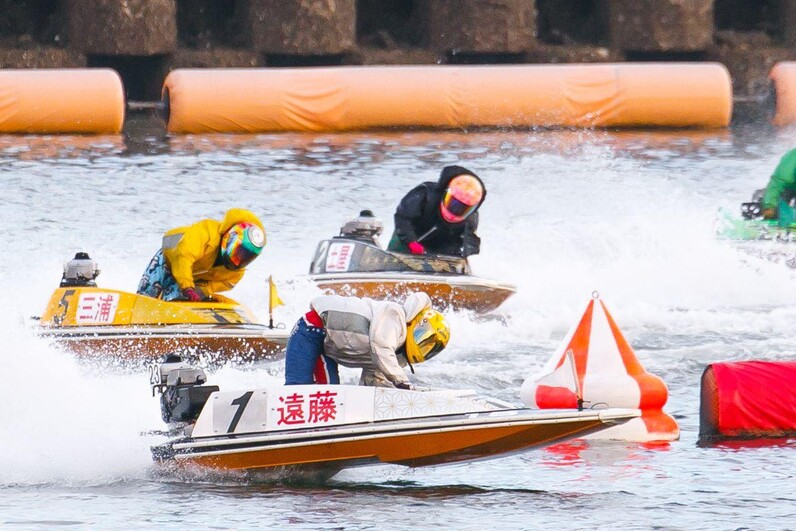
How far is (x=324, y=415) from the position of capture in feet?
27.5

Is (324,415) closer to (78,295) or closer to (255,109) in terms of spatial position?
(78,295)

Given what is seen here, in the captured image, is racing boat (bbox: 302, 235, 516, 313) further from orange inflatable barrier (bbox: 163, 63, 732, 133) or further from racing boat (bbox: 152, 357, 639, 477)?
orange inflatable barrier (bbox: 163, 63, 732, 133)

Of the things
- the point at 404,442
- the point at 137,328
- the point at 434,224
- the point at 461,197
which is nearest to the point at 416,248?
the point at 434,224

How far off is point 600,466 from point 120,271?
726 centimetres

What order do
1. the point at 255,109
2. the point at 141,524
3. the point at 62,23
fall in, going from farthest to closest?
1. the point at 62,23
2. the point at 255,109
3. the point at 141,524

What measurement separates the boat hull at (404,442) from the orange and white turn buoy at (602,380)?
1.18 meters

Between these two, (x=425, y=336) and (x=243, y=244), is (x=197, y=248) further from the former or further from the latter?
(x=425, y=336)

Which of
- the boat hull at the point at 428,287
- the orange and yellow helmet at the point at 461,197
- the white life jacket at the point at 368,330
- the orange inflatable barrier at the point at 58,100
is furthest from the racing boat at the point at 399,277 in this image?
the orange inflatable barrier at the point at 58,100

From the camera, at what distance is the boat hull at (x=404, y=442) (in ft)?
27.2

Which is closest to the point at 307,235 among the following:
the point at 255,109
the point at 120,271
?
the point at 120,271

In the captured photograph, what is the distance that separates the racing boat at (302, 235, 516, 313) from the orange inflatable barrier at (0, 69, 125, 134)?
28.1 ft

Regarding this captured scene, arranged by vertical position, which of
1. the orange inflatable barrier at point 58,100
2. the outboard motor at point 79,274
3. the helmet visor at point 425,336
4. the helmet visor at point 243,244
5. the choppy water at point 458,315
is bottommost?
the choppy water at point 458,315

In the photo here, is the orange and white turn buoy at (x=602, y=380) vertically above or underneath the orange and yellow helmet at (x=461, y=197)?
underneath

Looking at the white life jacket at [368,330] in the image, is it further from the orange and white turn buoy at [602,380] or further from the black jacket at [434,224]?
the black jacket at [434,224]
